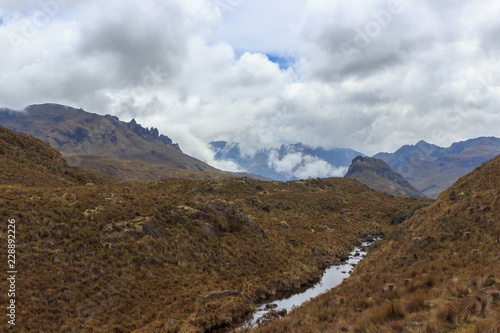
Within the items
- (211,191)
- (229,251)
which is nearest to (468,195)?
(229,251)

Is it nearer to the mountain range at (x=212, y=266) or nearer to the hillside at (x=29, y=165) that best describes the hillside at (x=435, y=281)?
the mountain range at (x=212, y=266)

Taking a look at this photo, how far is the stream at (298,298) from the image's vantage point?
→ 22703 mm

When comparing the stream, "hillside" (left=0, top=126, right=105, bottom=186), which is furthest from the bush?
"hillside" (left=0, top=126, right=105, bottom=186)

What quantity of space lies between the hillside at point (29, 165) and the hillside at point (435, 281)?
44672 millimetres

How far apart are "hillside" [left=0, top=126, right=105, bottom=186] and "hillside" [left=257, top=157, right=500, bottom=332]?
44672mm

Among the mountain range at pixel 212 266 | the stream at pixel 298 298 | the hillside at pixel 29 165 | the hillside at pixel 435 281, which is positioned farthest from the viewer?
the hillside at pixel 29 165

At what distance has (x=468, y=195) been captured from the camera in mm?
30016

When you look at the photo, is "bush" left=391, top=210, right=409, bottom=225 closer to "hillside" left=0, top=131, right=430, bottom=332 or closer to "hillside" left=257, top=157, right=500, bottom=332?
"hillside" left=0, top=131, right=430, bottom=332

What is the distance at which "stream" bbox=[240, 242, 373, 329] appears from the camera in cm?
2270

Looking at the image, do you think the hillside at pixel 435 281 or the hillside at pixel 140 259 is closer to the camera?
the hillside at pixel 435 281

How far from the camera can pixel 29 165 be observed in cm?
4859

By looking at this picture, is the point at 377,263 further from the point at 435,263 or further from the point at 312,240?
the point at 312,240

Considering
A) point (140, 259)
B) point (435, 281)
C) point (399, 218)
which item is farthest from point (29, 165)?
point (399, 218)

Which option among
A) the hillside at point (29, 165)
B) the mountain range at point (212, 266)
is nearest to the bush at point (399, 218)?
the mountain range at point (212, 266)
